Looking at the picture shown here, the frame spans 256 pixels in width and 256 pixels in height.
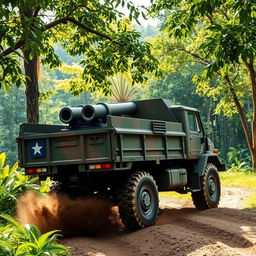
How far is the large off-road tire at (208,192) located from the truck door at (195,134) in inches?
21.2

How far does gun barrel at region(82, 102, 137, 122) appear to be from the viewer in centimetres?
879

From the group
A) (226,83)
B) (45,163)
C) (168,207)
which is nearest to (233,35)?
(45,163)

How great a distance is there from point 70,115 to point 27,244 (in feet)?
13.9

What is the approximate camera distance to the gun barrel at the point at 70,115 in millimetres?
8961

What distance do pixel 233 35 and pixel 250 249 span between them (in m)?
3.45

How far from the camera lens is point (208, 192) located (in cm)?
1109

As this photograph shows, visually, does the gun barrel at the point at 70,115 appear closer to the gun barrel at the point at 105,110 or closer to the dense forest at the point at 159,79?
the gun barrel at the point at 105,110

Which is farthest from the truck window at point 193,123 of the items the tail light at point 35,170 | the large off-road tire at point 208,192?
the tail light at point 35,170

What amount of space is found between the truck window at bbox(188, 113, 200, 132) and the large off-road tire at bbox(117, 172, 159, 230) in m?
2.77

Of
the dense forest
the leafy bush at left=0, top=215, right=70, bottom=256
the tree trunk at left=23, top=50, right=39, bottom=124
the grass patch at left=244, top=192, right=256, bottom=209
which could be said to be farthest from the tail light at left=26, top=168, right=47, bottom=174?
the grass patch at left=244, top=192, right=256, bottom=209

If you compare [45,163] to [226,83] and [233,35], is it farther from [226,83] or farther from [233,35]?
[226,83]

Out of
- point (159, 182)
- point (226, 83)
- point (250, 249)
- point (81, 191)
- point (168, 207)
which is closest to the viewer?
point (250, 249)

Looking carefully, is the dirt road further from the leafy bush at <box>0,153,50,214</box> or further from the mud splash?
the leafy bush at <box>0,153,50,214</box>

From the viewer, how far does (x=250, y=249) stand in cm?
701
